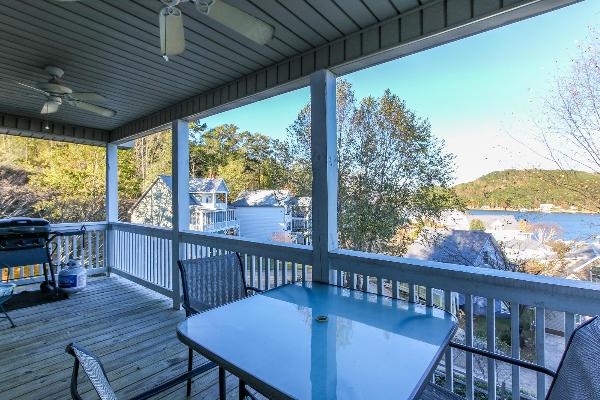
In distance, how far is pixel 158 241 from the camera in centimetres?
464

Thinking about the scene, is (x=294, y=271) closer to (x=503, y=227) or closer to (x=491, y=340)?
(x=491, y=340)

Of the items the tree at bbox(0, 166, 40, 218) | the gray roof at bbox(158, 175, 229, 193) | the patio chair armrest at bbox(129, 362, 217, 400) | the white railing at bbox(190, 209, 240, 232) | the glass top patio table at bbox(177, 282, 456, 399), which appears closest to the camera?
the glass top patio table at bbox(177, 282, 456, 399)

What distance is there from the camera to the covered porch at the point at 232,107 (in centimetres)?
186

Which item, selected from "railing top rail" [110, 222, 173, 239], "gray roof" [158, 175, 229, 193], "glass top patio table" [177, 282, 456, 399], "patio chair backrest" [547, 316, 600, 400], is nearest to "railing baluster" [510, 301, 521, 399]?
"glass top patio table" [177, 282, 456, 399]

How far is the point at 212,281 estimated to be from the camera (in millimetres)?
2393

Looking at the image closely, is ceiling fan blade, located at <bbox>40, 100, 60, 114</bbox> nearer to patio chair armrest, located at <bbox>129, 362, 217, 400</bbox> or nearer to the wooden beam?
the wooden beam

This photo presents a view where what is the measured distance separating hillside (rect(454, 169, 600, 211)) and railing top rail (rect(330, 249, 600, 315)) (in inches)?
34.7

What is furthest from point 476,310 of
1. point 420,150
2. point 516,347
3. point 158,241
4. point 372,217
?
point 158,241

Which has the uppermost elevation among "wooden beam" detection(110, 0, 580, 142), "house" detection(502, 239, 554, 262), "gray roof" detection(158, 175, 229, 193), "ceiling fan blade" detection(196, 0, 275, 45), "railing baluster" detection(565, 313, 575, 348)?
"wooden beam" detection(110, 0, 580, 142)

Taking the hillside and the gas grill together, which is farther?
the gas grill

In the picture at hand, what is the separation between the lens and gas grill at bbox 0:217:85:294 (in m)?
4.11

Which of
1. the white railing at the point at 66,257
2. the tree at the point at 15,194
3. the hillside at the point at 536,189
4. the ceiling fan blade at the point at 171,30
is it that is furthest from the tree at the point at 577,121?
the tree at the point at 15,194

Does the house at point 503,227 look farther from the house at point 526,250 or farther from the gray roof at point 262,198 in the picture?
the gray roof at point 262,198

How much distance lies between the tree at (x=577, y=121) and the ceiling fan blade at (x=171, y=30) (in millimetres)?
2655
